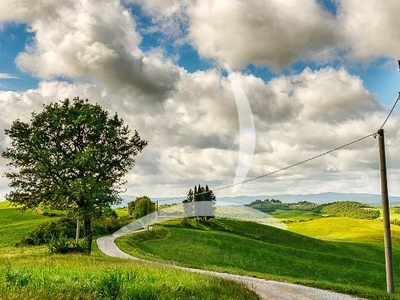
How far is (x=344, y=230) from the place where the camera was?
519 feet

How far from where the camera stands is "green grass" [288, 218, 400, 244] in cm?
13677

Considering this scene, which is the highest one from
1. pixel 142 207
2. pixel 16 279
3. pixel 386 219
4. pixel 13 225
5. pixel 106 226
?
pixel 142 207

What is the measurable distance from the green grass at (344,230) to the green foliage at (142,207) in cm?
6317

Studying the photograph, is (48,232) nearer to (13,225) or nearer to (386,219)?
(13,225)

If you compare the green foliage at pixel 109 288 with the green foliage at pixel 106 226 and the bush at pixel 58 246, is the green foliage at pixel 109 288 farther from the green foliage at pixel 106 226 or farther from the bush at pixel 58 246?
the green foliage at pixel 106 226

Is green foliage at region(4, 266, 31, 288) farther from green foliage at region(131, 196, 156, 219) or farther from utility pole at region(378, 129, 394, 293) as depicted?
green foliage at region(131, 196, 156, 219)

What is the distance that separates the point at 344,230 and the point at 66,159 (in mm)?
134887

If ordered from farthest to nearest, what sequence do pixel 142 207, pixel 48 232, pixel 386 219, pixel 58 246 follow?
pixel 142 207 < pixel 48 232 < pixel 58 246 < pixel 386 219

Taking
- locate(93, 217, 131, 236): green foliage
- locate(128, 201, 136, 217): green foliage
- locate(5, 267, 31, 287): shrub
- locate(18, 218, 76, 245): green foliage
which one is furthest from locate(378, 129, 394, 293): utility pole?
locate(128, 201, 136, 217): green foliage

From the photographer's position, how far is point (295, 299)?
19.9 meters

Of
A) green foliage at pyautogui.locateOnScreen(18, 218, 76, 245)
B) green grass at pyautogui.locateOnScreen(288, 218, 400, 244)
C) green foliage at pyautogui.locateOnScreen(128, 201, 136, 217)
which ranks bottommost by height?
green grass at pyautogui.locateOnScreen(288, 218, 400, 244)

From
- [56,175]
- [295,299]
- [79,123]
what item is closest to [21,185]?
[56,175]

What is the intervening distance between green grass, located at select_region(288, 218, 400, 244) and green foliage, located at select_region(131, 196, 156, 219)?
63.2m

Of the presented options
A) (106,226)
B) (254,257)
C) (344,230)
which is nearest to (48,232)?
(106,226)
